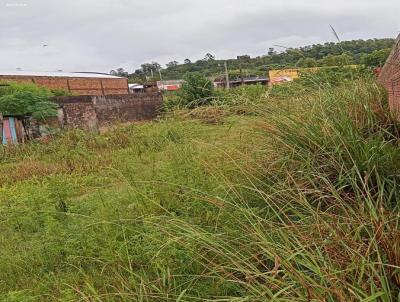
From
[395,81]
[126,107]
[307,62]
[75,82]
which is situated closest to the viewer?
[395,81]

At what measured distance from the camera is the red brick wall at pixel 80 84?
25.0 m

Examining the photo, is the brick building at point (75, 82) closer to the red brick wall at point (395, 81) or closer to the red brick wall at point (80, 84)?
the red brick wall at point (80, 84)

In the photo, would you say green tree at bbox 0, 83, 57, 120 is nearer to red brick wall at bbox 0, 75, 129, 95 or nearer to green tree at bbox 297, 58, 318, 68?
red brick wall at bbox 0, 75, 129, 95

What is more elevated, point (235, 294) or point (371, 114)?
point (371, 114)

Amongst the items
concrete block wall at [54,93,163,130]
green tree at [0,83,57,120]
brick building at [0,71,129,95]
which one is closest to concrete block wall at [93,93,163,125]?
concrete block wall at [54,93,163,130]

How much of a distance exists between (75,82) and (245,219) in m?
29.4

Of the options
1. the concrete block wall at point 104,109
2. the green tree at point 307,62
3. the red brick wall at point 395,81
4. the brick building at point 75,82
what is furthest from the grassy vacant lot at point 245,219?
the brick building at point 75,82

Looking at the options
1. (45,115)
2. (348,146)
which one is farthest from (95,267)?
(45,115)

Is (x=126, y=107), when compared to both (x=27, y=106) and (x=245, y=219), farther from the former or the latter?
(x=245, y=219)

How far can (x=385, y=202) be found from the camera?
1923 millimetres

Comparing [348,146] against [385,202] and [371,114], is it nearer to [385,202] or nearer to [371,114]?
[385,202]

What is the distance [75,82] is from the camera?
29.0 metres

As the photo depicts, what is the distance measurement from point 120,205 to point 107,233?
1.98ft

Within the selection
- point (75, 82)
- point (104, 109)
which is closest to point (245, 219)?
point (104, 109)
